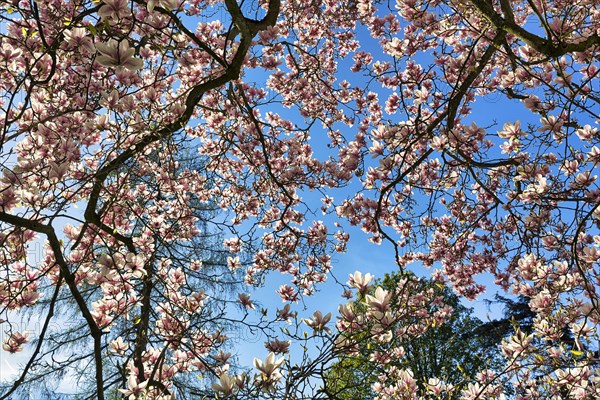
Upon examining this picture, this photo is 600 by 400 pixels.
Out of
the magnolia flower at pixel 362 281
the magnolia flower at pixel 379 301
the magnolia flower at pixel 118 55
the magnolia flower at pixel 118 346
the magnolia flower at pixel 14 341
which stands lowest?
the magnolia flower at pixel 379 301

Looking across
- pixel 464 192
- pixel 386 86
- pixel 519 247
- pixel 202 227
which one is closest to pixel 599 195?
pixel 519 247

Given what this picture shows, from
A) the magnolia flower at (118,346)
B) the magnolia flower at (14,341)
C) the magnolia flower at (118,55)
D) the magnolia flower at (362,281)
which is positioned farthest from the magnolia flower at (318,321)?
the magnolia flower at (14,341)

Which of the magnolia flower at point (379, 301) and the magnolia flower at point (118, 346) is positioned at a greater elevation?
the magnolia flower at point (118, 346)

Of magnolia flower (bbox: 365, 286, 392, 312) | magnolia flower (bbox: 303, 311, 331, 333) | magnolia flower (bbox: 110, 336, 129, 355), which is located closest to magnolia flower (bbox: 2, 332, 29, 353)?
magnolia flower (bbox: 110, 336, 129, 355)

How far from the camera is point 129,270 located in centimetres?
257

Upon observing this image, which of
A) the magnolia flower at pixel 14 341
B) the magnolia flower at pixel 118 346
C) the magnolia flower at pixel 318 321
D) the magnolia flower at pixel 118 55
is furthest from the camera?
the magnolia flower at pixel 14 341

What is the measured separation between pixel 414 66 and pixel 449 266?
2493 mm

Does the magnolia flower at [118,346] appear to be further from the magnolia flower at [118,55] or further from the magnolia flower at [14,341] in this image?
the magnolia flower at [118,55]

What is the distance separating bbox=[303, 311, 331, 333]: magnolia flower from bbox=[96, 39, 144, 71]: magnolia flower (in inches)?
50.8

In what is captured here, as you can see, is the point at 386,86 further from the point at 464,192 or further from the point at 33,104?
the point at 33,104

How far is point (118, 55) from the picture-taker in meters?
1.83

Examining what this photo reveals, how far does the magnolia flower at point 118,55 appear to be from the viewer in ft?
5.94

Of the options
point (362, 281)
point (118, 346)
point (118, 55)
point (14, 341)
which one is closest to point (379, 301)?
point (362, 281)

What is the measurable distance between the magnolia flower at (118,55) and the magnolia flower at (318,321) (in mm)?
1291
